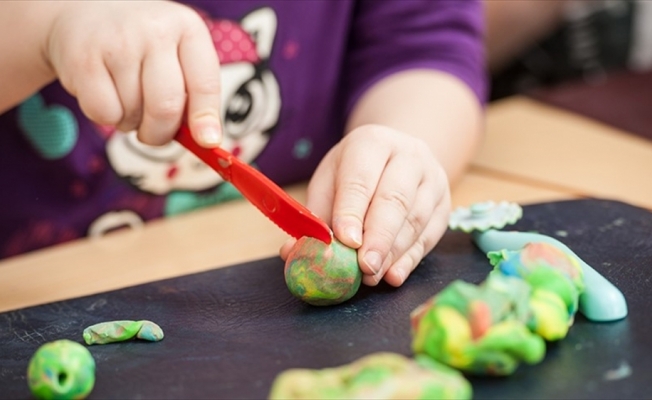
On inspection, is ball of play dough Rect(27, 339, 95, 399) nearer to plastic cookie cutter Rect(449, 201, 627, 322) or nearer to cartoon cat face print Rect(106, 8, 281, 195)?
plastic cookie cutter Rect(449, 201, 627, 322)

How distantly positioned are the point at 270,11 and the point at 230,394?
60cm

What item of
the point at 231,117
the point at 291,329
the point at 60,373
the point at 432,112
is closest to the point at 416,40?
the point at 432,112

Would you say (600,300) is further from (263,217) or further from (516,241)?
(263,217)

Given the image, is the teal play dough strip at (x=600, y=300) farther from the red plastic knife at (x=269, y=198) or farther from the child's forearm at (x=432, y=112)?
the child's forearm at (x=432, y=112)

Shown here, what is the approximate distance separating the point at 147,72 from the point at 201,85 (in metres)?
0.04

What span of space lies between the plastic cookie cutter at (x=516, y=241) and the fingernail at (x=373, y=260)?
0.12m

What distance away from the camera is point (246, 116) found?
1.04 metres

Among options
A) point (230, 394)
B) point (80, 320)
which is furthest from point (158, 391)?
point (80, 320)

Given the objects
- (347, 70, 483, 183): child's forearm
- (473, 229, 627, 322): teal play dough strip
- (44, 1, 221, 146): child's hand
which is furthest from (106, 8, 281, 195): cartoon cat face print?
(473, 229, 627, 322): teal play dough strip

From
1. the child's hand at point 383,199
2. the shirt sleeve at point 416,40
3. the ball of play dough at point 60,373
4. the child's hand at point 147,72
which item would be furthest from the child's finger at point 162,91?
the shirt sleeve at point 416,40

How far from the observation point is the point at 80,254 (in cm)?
88

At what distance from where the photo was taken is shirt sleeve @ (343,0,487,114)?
3.52ft

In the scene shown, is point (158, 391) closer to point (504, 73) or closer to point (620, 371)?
point (620, 371)

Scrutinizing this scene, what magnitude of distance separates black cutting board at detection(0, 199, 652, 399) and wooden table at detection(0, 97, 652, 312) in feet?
0.26
